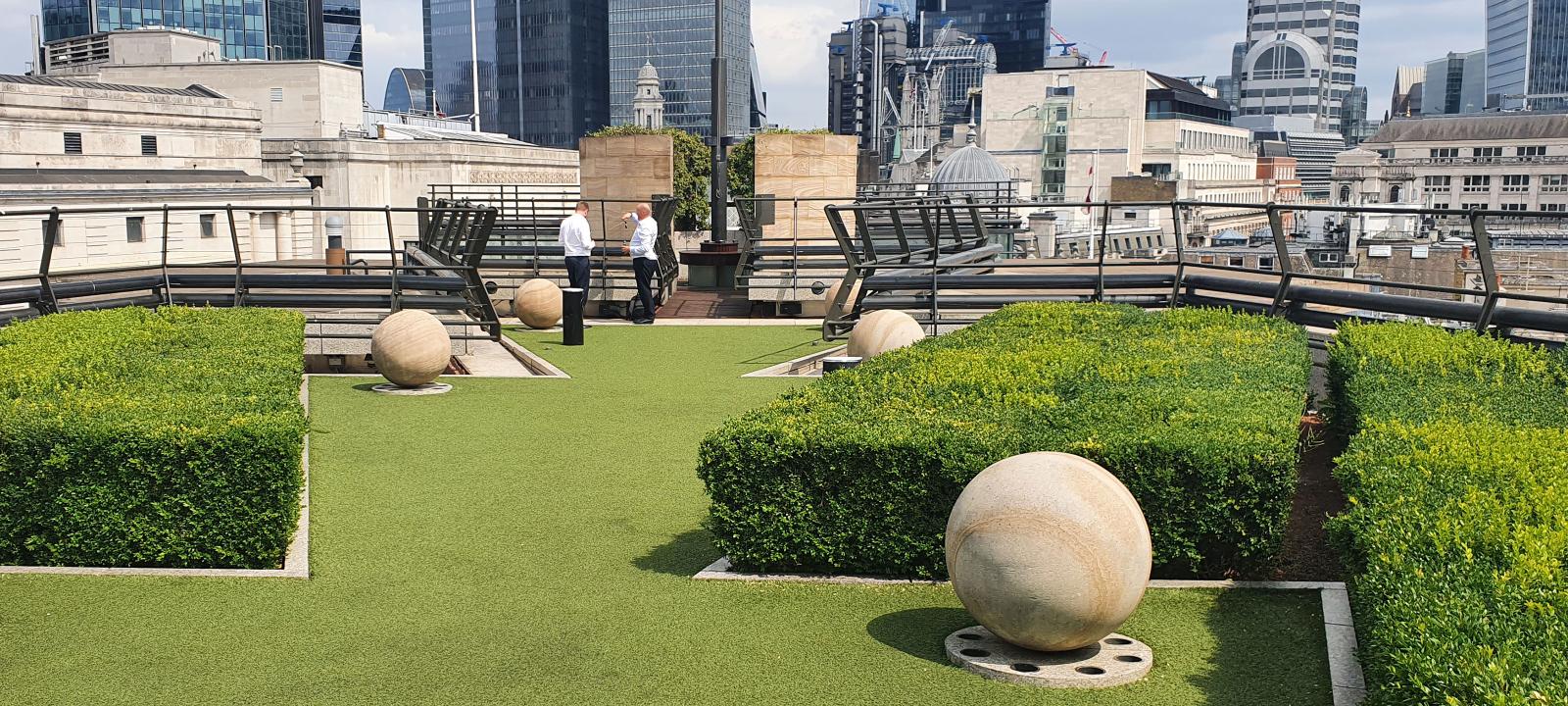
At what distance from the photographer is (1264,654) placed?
6.35 meters

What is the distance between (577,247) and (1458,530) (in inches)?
632

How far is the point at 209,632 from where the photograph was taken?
6840 mm

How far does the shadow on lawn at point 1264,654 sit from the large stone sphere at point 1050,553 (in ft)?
1.80

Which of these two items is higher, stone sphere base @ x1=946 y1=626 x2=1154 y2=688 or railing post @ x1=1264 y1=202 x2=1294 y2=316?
railing post @ x1=1264 y1=202 x2=1294 y2=316

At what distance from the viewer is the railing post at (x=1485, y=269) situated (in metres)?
11.2

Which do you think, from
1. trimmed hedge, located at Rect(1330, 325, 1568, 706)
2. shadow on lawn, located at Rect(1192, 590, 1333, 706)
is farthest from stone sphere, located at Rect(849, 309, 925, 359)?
shadow on lawn, located at Rect(1192, 590, 1333, 706)

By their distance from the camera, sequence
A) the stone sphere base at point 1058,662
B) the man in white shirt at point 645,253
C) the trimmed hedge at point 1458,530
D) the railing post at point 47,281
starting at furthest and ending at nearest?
the man in white shirt at point 645,253 < the railing post at point 47,281 < the stone sphere base at point 1058,662 < the trimmed hedge at point 1458,530

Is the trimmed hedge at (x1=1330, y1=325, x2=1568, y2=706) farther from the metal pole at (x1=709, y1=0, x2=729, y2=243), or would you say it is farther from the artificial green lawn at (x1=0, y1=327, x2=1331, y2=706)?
the metal pole at (x1=709, y1=0, x2=729, y2=243)

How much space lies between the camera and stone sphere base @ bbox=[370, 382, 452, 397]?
46.9ft

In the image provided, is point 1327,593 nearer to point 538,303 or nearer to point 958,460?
point 958,460

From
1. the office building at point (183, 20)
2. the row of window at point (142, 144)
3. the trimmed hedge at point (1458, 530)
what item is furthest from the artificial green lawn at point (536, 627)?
the office building at point (183, 20)

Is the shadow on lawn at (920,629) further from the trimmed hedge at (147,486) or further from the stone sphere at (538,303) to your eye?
the stone sphere at (538,303)

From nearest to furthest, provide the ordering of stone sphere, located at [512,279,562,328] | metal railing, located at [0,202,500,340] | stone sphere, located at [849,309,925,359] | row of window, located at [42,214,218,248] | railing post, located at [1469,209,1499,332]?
railing post, located at [1469,209,1499,332]
stone sphere, located at [849,309,925,359]
metal railing, located at [0,202,500,340]
stone sphere, located at [512,279,562,328]
row of window, located at [42,214,218,248]

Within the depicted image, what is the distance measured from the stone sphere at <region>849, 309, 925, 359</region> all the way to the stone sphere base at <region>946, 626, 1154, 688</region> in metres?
7.67
